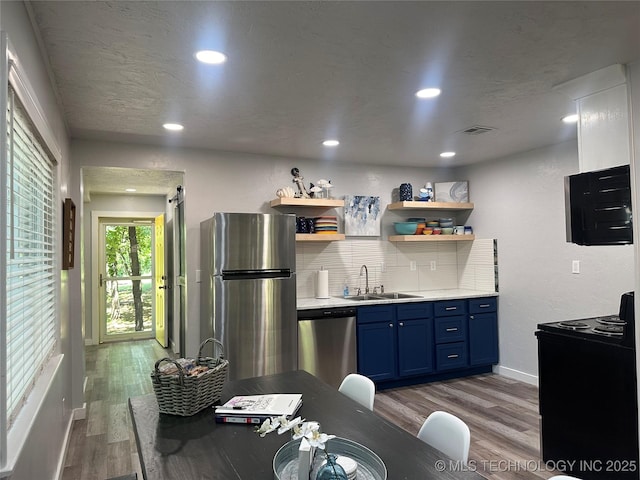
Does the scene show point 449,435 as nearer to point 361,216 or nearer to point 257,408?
point 257,408

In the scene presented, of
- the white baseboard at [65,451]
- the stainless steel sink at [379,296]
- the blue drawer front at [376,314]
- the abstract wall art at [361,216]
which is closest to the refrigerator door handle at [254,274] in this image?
the blue drawer front at [376,314]

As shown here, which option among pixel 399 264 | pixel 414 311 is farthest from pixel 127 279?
pixel 414 311

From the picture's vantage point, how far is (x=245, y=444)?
1.46m

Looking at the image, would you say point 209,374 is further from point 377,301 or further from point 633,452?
point 377,301

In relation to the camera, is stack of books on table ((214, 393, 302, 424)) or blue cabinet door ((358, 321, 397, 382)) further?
blue cabinet door ((358, 321, 397, 382))

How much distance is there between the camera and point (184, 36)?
194 centimetres

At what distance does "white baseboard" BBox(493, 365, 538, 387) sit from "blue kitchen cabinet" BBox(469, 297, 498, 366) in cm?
11

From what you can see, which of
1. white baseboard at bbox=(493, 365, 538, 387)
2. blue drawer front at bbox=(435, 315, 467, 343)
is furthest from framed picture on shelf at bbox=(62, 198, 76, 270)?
white baseboard at bbox=(493, 365, 538, 387)

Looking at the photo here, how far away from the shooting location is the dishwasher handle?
156 inches

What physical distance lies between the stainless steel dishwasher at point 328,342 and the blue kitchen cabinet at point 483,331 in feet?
4.68

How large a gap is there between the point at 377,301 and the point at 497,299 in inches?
60.2

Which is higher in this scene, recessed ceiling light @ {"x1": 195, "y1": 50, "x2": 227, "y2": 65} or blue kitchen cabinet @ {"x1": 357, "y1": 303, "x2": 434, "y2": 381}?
recessed ceiling light @ {"x1": 195, "y1": 50, "x2": 227, "y2": 65}

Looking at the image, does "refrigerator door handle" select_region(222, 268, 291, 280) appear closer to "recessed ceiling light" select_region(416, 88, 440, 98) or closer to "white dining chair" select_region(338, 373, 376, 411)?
"white dining chair" select_region(338, 373, 376, 411)

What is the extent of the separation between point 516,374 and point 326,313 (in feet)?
7.26
